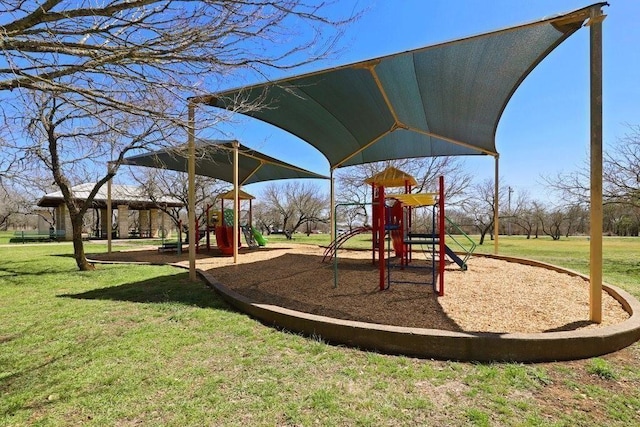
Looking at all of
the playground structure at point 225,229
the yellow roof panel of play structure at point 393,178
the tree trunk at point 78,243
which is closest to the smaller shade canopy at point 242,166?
the playground structure at point 225,229

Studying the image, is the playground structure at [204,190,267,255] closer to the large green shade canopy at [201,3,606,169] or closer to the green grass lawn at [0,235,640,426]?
the large green shade canopy at [201,3,606,169]

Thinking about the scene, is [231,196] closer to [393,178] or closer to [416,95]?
[393,178]

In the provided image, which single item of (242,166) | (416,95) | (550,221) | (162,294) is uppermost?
(416,95)

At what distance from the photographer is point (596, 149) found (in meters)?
3.58

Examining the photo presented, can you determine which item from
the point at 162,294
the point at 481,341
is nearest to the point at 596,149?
the point at 481,341

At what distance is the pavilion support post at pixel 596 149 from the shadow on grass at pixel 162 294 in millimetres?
4589

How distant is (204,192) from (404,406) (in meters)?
23.5

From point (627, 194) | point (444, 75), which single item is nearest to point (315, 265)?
point (444, 75)

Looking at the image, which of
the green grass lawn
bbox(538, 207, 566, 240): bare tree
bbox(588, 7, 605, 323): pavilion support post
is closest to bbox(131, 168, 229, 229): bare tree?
the green grass lawn

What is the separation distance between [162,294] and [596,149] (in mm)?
6489

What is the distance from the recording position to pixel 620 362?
115 inches

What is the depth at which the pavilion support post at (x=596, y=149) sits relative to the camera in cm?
358

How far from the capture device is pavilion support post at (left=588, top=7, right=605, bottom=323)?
358 cm

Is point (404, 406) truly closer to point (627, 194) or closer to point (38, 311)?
point (38, 311)
